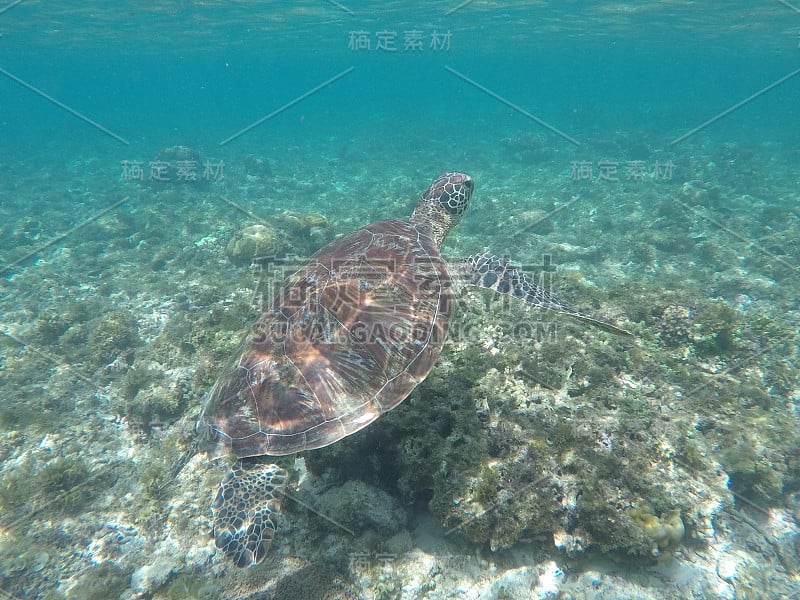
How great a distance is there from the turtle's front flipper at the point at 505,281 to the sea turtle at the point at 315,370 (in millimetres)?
162

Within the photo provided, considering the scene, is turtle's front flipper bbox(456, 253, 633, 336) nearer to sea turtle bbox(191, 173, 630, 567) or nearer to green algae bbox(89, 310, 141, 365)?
sea turtle bbox(191, 173, 630, 567)

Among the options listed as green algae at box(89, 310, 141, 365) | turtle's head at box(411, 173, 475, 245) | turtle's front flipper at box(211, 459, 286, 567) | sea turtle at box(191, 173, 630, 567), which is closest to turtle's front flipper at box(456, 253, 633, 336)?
sea turtle at box(191, 173, 630, 567)

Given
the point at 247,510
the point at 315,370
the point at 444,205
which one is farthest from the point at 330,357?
the point at 444,205

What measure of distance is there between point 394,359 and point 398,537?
1.88 metres

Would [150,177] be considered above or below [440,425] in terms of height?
below

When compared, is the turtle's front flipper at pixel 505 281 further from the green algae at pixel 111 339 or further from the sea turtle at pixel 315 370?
the green algae at pixel 111 339

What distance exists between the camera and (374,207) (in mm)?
16078

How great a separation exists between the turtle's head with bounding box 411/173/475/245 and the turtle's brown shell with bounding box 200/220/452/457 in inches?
109

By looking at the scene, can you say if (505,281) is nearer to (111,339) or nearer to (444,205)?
(444,205)

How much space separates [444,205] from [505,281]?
257cm

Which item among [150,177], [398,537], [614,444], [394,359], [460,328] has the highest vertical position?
[394,359]

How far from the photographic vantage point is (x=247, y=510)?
144 inches

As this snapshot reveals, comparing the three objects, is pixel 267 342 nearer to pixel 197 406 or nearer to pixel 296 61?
pixel 197 406

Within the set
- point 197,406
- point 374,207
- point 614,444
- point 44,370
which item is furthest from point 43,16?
point 614,444
